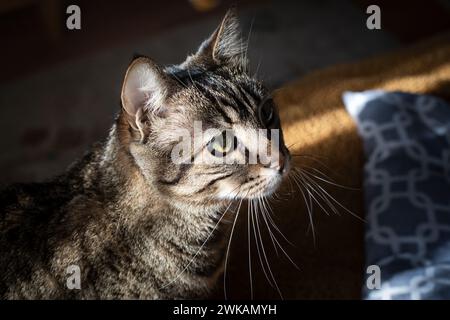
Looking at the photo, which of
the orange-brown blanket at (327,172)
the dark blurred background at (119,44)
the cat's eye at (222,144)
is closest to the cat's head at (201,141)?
the cat's eye at (222,144)

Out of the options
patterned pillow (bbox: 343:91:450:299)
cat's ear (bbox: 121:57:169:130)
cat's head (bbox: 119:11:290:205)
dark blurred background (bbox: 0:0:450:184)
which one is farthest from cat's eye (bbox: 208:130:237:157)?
dark blurred background (bbox: 0:0:450:184)

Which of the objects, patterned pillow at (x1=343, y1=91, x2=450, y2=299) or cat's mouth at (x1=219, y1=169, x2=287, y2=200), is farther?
patterned pillow at (x1=343, y1=91, x2=450, y2=299)

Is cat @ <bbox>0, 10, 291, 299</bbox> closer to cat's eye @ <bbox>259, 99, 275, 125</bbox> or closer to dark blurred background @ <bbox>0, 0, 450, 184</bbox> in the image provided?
cat's eye @ <bbox>259, 99, 275, 125</bbox>

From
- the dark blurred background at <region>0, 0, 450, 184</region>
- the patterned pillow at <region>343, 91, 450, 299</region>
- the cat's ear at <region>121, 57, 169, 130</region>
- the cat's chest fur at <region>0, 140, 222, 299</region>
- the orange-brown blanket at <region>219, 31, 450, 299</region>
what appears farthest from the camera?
the dark blurred background at <region>0, 0, 450, 184</region>

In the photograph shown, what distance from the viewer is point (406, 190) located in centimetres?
134

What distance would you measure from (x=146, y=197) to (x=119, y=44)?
152 centimetres

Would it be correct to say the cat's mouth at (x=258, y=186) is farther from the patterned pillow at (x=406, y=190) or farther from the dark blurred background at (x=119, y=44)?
the dark blurred background at (x=119, y=44)

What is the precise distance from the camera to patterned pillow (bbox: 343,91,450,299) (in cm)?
121

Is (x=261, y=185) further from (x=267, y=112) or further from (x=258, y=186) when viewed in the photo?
(x=267, y=112)

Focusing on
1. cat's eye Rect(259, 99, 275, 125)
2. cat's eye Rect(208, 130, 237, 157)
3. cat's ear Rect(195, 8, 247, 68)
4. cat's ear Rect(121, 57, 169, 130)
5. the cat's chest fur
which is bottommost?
the cat's chest fur

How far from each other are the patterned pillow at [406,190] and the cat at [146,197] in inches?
15.7

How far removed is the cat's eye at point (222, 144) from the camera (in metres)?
0.98

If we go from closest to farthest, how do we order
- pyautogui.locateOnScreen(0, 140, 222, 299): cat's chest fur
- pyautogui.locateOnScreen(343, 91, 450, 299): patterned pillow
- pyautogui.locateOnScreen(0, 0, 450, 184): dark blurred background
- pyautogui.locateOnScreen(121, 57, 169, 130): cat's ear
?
pyautogui.locateOnScreen(121, 57, 169, 130): cat's ear < pyautogui.locateOnScreen(0, 140, 222, 299): cat's chest fur < pyautogui.locateOnScreen(343, 91, 450, 299): patterned pillow < pyautogui.locateOnScreen(0, 0, 450, 184): dark blurred background

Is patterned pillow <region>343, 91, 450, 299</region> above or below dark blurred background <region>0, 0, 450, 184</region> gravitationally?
below
